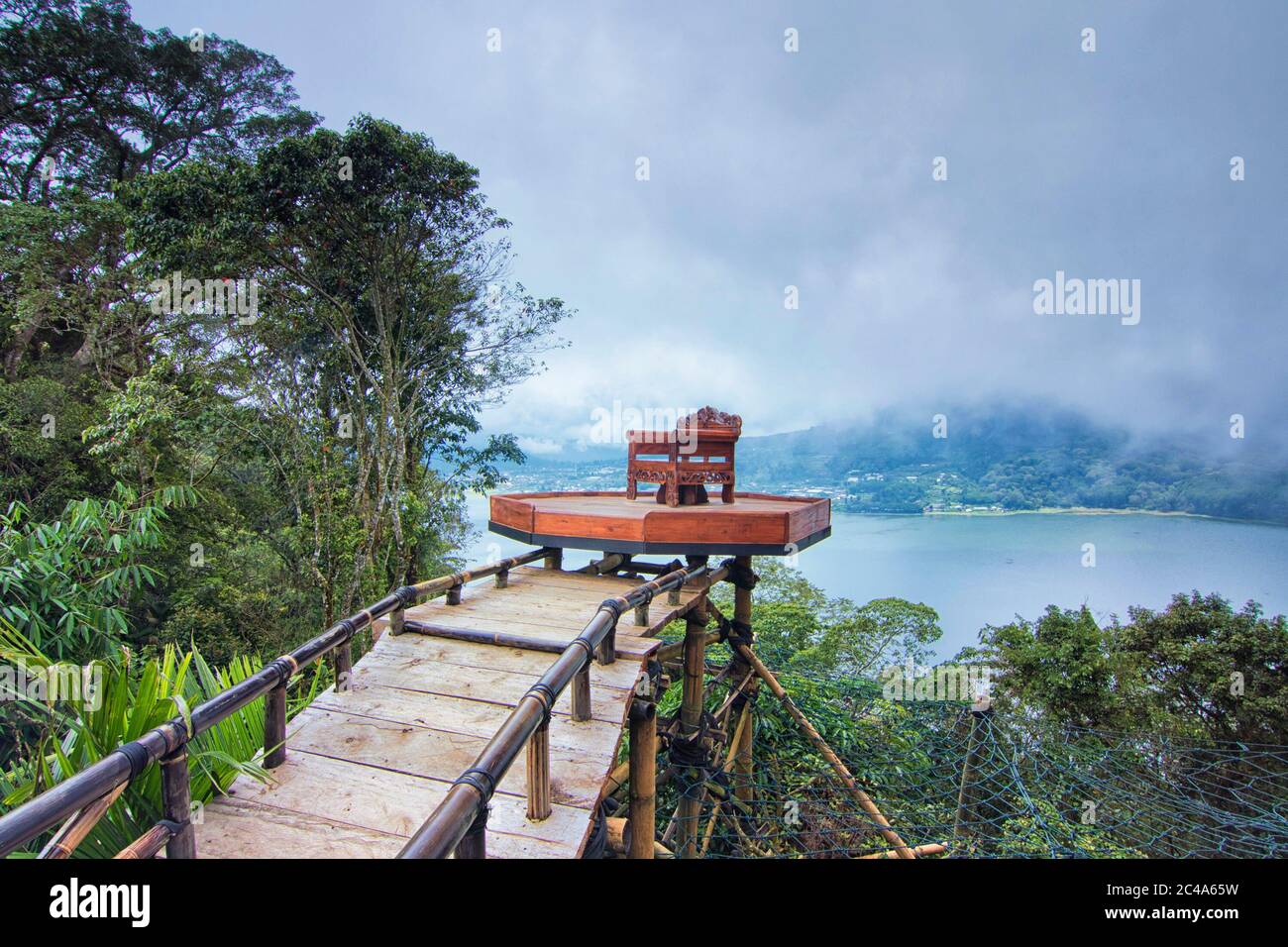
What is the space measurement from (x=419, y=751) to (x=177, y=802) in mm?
712

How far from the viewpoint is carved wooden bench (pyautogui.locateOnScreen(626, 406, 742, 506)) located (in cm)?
413

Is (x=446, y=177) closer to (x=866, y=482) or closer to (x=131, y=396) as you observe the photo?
(x=131, y=396)

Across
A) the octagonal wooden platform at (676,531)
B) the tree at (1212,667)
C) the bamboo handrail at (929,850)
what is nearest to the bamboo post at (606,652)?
the octagonal wooden platform at (676,531)

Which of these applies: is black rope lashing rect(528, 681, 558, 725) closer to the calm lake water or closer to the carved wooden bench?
the carved wooden bench

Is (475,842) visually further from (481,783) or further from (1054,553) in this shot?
(1054,553)

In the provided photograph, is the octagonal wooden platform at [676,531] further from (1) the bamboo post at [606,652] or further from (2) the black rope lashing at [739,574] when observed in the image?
(2) the black rope lashing at [739,574]

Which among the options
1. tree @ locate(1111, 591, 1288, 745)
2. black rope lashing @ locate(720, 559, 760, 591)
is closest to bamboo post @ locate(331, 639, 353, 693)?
black rope lashing @ locate(720, 559, 760, 591)

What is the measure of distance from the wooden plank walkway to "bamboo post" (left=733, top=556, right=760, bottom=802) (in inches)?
96.4

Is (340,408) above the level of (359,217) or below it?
below

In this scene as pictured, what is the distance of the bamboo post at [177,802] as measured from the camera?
4.66ft
